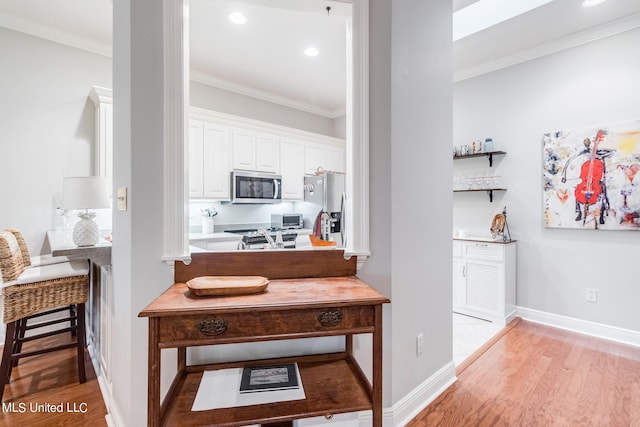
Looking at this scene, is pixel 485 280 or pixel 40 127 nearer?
pixel 40 127

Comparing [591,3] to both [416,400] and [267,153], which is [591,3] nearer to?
[416,400]

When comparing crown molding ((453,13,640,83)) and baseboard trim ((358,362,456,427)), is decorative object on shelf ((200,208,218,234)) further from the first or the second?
crown molding ((453,13,640,83))

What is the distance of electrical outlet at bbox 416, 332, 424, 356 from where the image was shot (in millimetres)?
1800

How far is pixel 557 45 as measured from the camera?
301 cm

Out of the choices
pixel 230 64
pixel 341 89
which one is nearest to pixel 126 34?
pixel 230 64

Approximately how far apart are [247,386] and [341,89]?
4162 mm

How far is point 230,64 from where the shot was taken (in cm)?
364

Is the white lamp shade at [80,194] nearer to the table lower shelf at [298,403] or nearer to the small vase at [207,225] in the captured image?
the table lower shelf at [298,403]

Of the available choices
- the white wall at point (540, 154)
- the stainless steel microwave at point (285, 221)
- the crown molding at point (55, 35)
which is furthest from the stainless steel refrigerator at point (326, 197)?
the crown molding at point (55, 35)

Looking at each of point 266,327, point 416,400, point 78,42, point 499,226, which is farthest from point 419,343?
point 78,42

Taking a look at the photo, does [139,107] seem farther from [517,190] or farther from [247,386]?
[517,190]

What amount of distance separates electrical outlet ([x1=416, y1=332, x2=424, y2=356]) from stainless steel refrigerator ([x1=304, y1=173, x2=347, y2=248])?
0.88 m

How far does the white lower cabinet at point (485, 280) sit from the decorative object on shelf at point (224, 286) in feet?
9.20

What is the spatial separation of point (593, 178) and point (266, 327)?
340 centimetres
